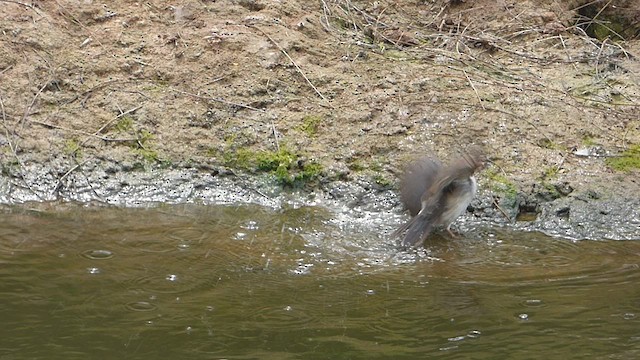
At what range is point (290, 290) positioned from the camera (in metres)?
5.04

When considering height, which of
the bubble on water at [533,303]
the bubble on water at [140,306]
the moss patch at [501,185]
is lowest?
the bubble on water at [533,303]

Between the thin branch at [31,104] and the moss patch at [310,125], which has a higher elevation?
the thin branch at [31,104]

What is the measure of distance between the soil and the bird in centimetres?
45

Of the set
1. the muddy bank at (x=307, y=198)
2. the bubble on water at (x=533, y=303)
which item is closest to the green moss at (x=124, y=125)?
the muddy bank at (x=307, y=198)

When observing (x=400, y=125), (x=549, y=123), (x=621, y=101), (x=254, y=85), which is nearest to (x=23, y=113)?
(x=254, y=85)

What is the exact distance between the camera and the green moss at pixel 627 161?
21.7ft

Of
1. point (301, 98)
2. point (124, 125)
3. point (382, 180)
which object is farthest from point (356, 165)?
point (124, 125)

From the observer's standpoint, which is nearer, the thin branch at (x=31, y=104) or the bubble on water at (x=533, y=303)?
the bubble on water at (x=533, y=303)

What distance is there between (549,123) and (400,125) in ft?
3.64

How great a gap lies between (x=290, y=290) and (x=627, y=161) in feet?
9.58

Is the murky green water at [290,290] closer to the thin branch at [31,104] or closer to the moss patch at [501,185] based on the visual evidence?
the moss patch at [501,185]

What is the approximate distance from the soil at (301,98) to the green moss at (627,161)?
4cm

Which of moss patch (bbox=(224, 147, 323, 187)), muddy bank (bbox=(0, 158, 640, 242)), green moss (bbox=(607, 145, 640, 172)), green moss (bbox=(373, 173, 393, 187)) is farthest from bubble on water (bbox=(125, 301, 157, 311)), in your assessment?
green moss (bbox=(607, 145, 640, 172))

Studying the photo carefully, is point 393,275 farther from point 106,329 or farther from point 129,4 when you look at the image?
point 129,4
